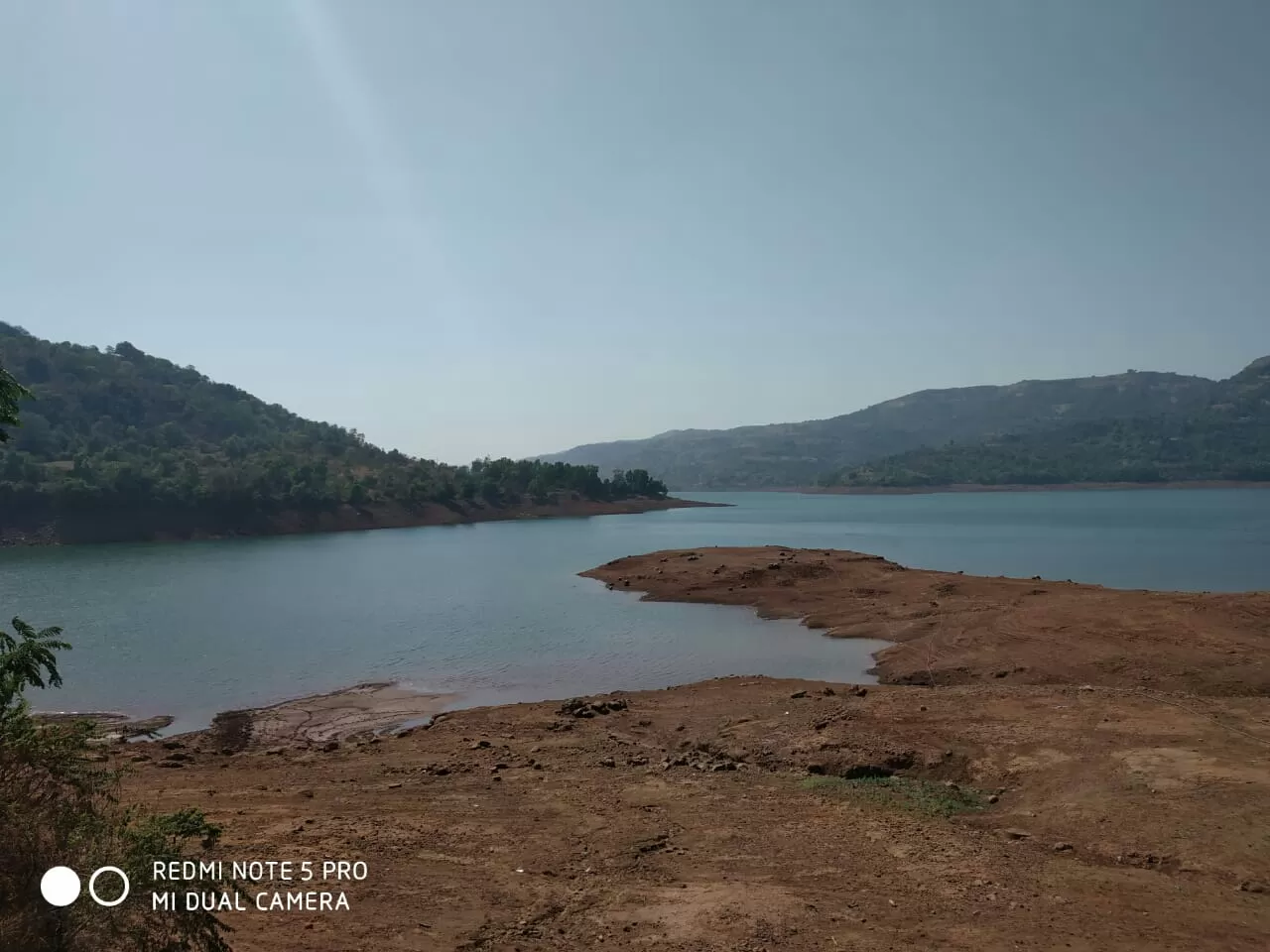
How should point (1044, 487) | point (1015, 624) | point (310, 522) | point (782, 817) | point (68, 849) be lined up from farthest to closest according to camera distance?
1. point (1044, 487)
2. point (310, 522)
3. point (1015, 624)
4. point (782, 817)
5. point (68, 849)

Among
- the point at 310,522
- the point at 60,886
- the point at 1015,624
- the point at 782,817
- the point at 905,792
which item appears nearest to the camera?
the point at 60,886

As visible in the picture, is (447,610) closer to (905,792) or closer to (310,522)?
(905,792)

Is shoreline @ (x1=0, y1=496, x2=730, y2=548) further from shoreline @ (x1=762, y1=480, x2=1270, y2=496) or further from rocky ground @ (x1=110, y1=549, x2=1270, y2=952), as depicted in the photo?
shoreline @ (x1=762, y1=480, x2=1270, y2=496)

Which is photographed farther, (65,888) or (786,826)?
(786,826)

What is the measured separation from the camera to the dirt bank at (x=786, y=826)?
255 inches

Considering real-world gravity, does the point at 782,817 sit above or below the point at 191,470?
below

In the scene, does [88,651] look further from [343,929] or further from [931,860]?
[931,860]

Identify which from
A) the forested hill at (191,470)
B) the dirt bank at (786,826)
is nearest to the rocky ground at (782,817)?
the dirt bank at (786,826)

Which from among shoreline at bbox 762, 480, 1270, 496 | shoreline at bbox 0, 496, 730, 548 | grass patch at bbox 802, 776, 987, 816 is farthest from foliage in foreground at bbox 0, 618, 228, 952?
shoreline at bbox 762, 480, 1270, 496

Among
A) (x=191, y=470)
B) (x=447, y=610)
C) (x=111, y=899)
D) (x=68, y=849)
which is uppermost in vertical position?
(x=191, y=470)

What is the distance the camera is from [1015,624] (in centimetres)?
2272

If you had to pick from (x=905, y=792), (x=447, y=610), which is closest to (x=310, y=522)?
(x=447, y=610)

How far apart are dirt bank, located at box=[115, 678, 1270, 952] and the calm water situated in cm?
650

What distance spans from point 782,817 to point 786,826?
347mm
